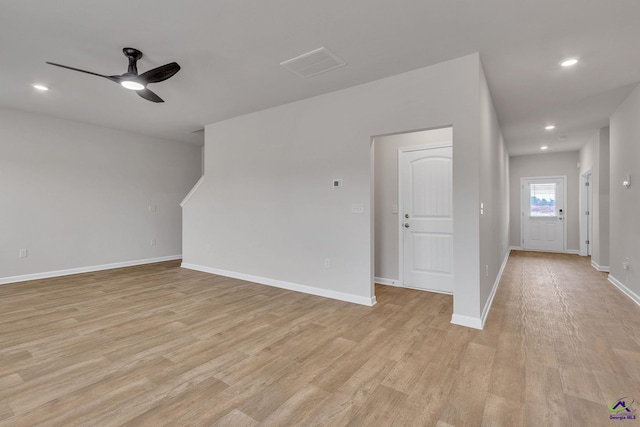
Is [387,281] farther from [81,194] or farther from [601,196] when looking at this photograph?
[81,194]

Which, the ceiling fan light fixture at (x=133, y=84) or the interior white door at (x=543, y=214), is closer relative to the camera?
the ceiling fan light fixture at (x=133, y=84)

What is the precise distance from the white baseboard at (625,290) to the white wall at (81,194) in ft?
26.1

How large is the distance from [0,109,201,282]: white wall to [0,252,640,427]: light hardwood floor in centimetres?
132

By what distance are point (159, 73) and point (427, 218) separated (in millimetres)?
3635

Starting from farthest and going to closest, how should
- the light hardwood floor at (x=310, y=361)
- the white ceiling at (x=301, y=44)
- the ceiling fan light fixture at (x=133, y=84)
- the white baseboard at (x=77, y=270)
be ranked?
the white baseboard at (x=77, y=270) < the ceiling fan light fixture at (x=133, y=84) < the white ceiling at (x=301, y=44) < the light hardwood floor at (x=310, y=361)

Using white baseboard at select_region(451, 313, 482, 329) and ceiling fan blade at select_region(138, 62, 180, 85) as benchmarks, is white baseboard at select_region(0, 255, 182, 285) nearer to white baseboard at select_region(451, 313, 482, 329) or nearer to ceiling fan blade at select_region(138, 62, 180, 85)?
ceiling fan blade at select_region(138, 62, 180, 85)

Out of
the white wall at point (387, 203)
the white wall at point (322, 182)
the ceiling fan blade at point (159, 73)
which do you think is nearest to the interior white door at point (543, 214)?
the white wall at point (387, 203)

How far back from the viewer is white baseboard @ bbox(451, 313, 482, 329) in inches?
113

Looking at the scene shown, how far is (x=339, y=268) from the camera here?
12.6 ft

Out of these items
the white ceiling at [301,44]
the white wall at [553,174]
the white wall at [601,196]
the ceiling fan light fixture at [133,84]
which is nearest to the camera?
the white ceiling at [301,44]

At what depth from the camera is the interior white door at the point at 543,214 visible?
310 inches

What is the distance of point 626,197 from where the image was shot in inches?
157

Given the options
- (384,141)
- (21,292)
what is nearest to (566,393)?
(384,141)

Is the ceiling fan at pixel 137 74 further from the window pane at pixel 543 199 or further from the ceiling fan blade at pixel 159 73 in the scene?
the window pane at pixel 543 199
